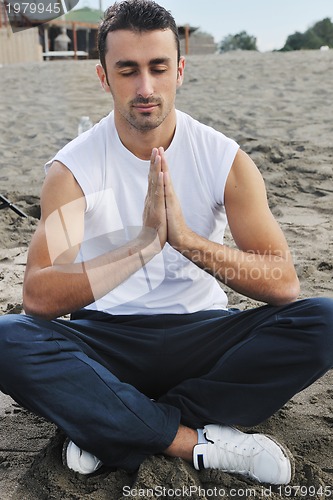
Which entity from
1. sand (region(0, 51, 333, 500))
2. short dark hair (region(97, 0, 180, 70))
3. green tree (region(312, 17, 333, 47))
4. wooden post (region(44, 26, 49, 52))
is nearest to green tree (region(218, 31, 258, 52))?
green tree (region(312, 17, 333, 47))

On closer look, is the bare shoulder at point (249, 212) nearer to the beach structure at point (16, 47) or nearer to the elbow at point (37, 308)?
the elbow at point (37, 308)

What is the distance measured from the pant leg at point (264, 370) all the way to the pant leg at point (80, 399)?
142mm

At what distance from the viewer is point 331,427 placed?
84.7 inches

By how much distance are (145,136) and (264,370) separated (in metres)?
0.85

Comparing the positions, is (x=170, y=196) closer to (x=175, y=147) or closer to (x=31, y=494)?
(x=175, y=147)

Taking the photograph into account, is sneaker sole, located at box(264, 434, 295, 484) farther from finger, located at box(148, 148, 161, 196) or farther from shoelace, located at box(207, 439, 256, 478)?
finger, located at box(148, 148, 161, 196)

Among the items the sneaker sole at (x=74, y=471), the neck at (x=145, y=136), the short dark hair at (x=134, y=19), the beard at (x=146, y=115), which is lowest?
the sneaker sole at (x=74, y=471)

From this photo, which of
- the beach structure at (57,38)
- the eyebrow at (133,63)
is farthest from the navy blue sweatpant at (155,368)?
the beach structure at (57,38)

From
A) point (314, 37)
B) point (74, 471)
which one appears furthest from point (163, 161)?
point (314, 37)

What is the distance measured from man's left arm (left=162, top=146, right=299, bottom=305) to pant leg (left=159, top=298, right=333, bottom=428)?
11 centimetres

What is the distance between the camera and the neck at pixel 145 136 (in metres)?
2.13

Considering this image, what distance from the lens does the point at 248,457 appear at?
1.87m

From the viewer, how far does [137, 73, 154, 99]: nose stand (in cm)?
206

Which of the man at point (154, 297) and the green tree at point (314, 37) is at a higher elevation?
the green tree at point (314, 37)
